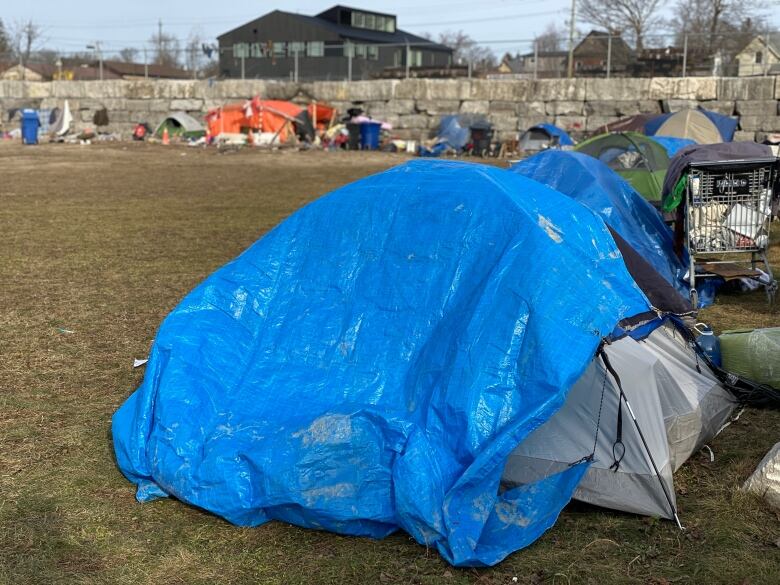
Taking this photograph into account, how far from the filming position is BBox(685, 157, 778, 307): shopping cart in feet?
25.3

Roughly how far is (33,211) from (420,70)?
78.9 feet

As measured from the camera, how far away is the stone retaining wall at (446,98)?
23625mm

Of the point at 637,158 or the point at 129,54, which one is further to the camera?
the point at 129,54

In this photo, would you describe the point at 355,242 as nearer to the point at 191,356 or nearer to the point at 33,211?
the point at 191,356

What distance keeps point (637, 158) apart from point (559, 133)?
12548 millimetres

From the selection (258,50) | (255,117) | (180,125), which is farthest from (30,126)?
(258,50)

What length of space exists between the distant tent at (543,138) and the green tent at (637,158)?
447 inches

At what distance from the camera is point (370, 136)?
27.3 metres

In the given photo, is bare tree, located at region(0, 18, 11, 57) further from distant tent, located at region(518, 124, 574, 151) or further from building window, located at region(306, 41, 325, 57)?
distant tent, located at region(518, 124, 574, 151)

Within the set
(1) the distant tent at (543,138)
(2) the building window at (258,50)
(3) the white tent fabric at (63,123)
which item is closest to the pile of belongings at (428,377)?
(1) the distant tent at (543,138)

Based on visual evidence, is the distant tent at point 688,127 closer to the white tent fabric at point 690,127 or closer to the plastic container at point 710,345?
the white tent fabric at point 690,127

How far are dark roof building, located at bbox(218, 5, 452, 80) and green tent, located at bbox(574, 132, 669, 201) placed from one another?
23752 millimetres

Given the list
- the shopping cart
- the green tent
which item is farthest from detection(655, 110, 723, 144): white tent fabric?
the shopping cart

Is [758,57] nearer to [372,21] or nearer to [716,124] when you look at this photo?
[716,124]
